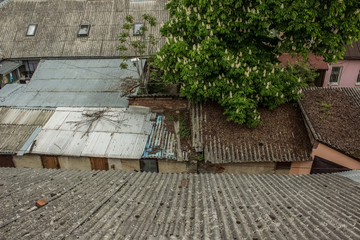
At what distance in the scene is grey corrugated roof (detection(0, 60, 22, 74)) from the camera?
19.8 meters

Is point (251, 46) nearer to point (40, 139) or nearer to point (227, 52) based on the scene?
point (227, 52)

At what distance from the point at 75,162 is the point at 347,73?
20730 mm

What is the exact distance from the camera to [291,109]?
12.7m

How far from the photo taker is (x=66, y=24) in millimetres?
22297

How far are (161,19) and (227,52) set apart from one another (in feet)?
43.3

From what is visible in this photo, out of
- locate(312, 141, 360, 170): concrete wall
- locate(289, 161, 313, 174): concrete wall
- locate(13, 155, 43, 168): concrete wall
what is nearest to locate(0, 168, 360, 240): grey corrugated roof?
locate(312, 141, 360, 170): concrete wall

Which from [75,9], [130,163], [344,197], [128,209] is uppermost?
[75,9]

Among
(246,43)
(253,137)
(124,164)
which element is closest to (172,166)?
(124,164)

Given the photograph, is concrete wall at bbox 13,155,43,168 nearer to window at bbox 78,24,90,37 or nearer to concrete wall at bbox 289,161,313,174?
concrete wall at bbox 289,161,313,174

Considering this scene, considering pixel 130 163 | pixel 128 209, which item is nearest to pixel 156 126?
pixel 130 163

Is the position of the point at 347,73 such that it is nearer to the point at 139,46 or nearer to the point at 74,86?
the point at 139,46

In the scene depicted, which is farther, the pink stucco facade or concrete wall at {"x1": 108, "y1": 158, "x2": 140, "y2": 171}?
the pink stucco facade

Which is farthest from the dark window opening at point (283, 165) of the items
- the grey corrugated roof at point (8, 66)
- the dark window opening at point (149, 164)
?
the grey corrugated roof at point (8, 66)

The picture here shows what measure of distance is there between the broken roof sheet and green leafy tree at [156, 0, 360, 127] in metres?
7.35
